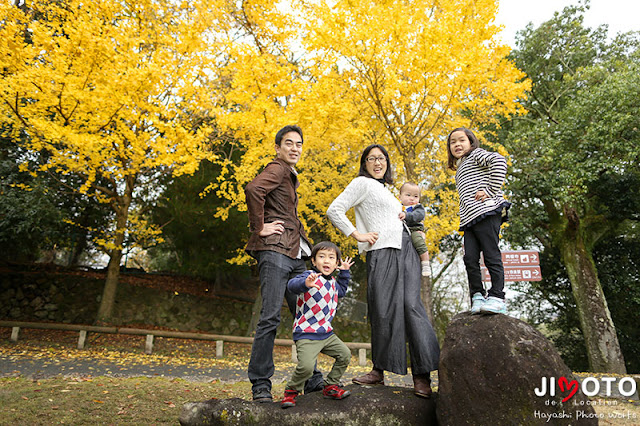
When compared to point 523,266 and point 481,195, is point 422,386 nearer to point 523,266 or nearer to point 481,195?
point 481,195

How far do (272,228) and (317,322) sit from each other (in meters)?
0.72

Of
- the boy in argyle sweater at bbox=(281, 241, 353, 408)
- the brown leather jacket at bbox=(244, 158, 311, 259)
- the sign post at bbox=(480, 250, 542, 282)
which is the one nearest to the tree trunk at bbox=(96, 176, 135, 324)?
the brown leather jacket at bbox=(244, 158, 311, 259)

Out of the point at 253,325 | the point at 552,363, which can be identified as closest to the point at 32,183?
the point at 253,325

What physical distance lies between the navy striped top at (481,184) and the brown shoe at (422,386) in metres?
1.13

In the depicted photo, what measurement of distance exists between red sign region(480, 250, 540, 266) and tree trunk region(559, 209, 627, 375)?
2922 millimetres

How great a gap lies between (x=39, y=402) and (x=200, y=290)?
10984 millimetres

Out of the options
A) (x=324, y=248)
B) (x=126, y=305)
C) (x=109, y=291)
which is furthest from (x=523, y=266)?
(x=126, y=305)

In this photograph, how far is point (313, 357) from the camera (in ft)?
8.10

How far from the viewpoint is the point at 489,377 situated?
221 cm

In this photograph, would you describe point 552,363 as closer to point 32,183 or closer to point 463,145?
point 463,145

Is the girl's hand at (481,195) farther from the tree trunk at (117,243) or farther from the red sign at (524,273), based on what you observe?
the tree trunk at (117,243)

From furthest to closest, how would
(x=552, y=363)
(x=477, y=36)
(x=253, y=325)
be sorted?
1. (x=253, y=325)
2. (x=477, y=36)
3. (x=552, y=363)

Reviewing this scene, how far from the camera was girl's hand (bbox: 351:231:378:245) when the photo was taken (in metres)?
2.79

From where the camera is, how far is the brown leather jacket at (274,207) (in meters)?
2.67
